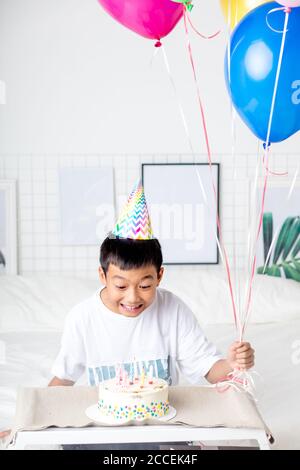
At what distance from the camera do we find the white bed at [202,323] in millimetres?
2199

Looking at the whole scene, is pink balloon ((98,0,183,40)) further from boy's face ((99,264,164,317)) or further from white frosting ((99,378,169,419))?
white frosting ((99,378,169,419))

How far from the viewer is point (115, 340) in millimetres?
1710

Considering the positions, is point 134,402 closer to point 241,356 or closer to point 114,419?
point 114,419

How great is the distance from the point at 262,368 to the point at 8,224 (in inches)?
59.7

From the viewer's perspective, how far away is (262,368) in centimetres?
241

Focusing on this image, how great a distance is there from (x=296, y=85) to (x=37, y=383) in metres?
1.17

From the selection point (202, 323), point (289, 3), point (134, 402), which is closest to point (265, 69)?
A: point (289, 3)

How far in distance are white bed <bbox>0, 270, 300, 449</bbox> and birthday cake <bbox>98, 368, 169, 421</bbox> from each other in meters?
0.73

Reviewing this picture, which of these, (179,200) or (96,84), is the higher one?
(96,84)

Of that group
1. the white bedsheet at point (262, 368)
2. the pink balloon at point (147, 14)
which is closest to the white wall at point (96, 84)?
the white bedsheet at point (262, 368)

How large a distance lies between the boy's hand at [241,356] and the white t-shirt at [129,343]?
0.20 meters

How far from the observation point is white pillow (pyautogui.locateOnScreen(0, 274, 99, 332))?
2.89m

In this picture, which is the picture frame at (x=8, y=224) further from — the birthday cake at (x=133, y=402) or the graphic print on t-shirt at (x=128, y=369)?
the birthday cake at (x=133, y=402)
